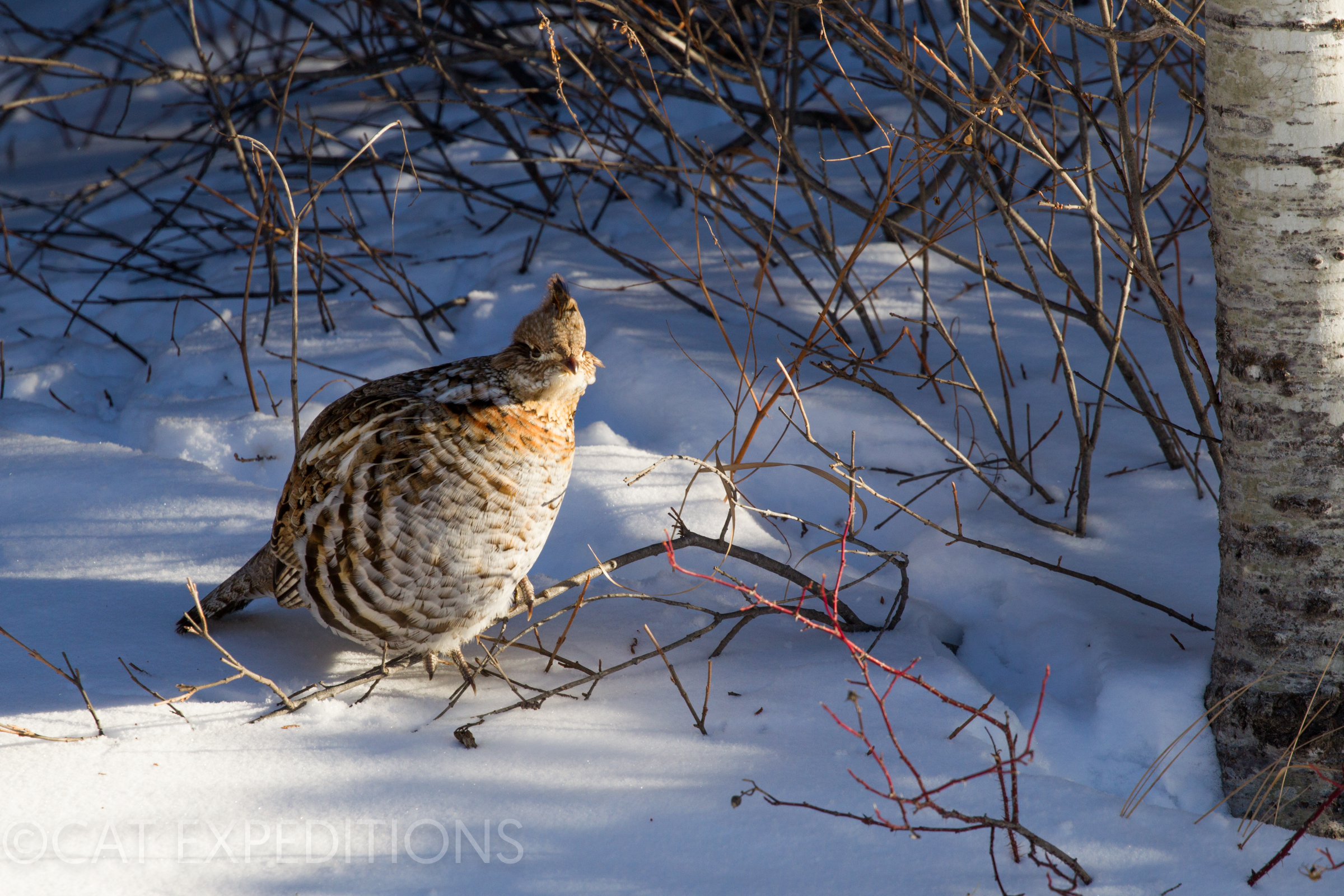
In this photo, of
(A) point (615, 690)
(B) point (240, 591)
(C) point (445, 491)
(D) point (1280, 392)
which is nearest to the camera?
(D) point (1280, 392)

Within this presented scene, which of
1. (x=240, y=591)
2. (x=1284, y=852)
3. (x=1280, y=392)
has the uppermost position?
(x=1280, y=392)

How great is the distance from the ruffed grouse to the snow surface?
0.85 feet

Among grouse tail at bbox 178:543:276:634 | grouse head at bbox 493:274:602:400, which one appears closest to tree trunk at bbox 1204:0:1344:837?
grouse head at bbox 493:274:602:400

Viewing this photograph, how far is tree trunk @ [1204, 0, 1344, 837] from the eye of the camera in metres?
1.75

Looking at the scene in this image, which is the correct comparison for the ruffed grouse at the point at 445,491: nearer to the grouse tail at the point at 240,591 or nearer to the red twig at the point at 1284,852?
the grouse tail at the point at 240,591

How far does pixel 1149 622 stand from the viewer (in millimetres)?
2459

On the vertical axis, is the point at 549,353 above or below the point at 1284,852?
above

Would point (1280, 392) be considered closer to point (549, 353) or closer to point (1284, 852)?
point (1284, 852)

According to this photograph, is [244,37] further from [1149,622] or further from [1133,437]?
[1149,622]

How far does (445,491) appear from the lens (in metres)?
2.09

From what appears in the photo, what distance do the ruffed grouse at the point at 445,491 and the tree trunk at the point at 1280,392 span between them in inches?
52.0

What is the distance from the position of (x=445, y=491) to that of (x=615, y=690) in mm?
629

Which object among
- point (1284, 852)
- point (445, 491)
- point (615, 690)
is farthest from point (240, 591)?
point (1284, 852)

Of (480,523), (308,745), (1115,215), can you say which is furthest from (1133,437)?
(308,745)
